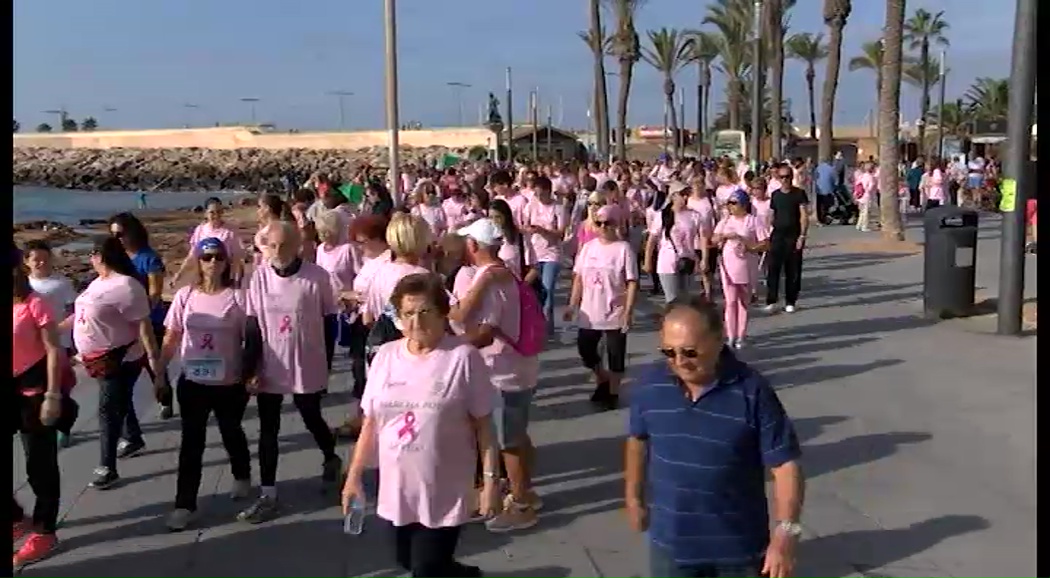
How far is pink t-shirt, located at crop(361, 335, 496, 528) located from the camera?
441cm

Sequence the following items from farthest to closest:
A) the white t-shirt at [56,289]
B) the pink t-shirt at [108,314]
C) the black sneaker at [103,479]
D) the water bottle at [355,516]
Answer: the white t-shirt at [56,289] < the black sneaker at [103,479] < the pink t-shirt at [108,314] < the water bottle at [355,516]

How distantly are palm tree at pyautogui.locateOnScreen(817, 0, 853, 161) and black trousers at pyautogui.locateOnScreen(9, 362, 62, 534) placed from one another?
2432cm

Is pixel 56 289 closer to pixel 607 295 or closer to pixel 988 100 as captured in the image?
pixel 607 295

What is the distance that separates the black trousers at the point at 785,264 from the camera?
13.4m

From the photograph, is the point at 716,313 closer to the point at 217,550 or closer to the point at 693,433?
the point at 693,433

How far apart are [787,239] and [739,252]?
9.58ft

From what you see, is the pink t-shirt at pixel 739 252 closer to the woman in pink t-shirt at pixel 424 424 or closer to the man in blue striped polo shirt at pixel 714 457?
the woman in pink t-shirt at pixel 424 424

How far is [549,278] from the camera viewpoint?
11.7m

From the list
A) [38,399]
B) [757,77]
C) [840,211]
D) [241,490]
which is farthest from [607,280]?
[840,211]

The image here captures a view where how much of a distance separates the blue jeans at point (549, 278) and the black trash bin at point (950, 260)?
12.3ft

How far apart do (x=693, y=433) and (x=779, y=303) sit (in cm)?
1090

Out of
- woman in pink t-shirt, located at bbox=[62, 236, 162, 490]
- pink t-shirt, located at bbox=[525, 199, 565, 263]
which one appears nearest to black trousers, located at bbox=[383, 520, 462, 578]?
woman in pink t-shirt, located at bbox=[62, 236, 162, 490]

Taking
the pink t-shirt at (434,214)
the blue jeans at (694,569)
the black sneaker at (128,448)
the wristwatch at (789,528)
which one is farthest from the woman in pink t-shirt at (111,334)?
the pink t-shirt at (434,214)

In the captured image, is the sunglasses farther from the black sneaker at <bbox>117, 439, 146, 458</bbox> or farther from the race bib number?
the black sneaker at <bbox>117, 439, 146, 458</bbox>
